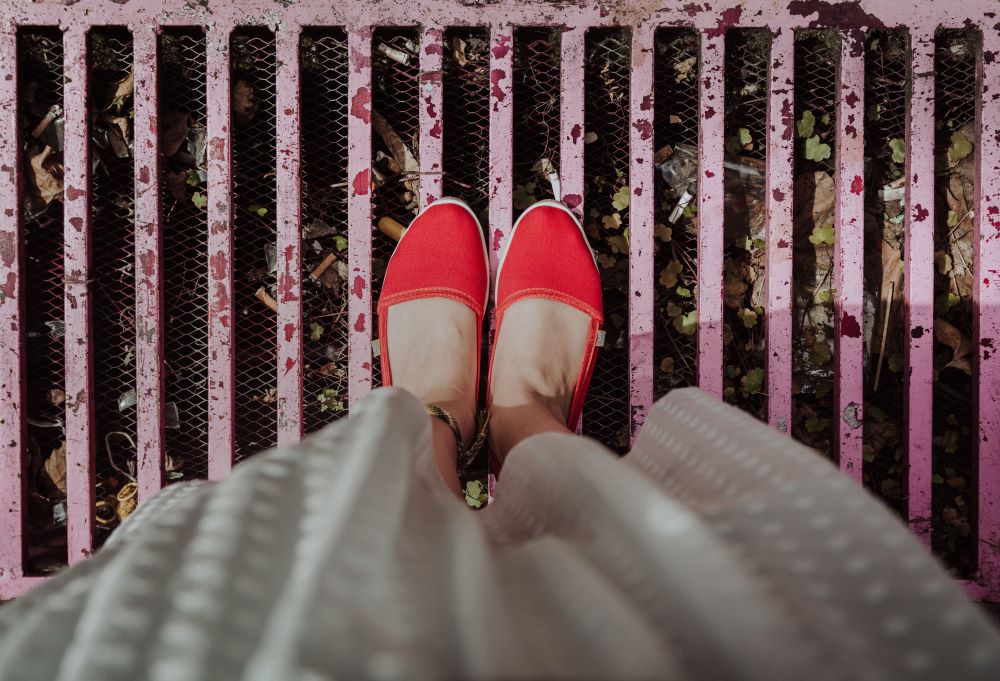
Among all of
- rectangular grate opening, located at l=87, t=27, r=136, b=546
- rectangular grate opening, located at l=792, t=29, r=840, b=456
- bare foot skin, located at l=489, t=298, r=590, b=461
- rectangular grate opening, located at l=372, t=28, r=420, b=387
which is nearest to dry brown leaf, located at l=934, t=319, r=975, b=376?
rectangular grate opening, located at l=792, t=29, r=840, b=456

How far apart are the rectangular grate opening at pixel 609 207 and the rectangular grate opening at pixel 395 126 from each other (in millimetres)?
335

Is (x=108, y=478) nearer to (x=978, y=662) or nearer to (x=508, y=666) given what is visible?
(x=508, y=666)

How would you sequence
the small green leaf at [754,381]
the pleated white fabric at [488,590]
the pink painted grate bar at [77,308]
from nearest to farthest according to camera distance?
the pleated white fabric at [488,590], the pink painted grate bar at [77,308], the small green leaf at [754,381]

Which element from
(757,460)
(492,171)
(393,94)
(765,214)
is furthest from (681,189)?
(757,460)

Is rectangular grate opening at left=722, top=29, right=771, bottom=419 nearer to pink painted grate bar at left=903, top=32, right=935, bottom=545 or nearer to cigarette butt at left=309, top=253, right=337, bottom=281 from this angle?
pink painted grate bar at left=903, top=32, right=935, bottom=545

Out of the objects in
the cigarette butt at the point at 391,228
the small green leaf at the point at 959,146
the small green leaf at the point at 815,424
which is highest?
the small green leaf at the point at 959,146

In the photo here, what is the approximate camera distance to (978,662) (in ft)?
1.29

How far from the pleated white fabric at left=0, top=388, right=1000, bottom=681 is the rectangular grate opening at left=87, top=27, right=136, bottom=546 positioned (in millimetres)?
842

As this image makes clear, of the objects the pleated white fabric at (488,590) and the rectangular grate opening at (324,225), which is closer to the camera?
the pleated white fabric at (488,590)

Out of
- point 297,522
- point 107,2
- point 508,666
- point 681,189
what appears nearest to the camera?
point 508,666

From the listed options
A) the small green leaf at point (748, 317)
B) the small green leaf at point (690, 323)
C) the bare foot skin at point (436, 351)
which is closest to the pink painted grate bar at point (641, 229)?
the small green leaf at point (690, 323)

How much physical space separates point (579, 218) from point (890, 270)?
0.62m

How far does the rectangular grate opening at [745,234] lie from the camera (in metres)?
1.17

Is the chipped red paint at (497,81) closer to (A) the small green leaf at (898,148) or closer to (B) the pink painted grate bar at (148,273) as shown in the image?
(B) the pink painted grate bar at (148,273)
